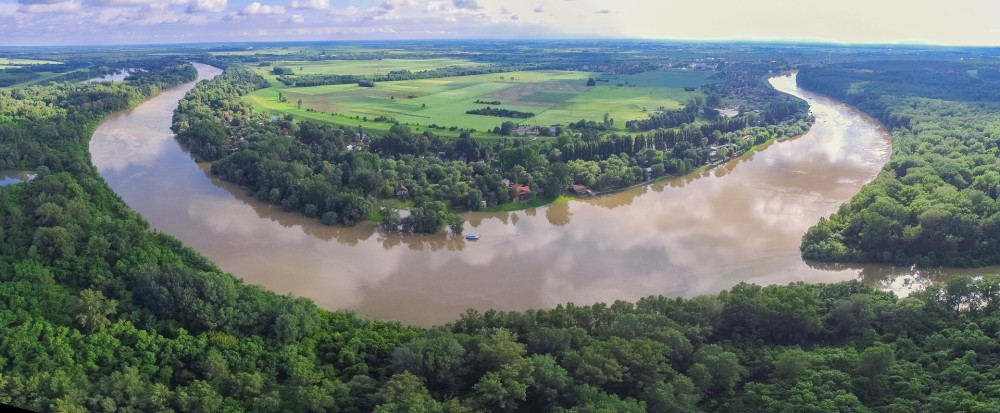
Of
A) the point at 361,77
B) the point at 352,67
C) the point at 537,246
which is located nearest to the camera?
the point at 537,246

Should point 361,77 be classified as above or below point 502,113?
above

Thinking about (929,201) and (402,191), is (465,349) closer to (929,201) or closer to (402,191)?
(402,191)

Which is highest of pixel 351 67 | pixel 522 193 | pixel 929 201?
pixel 351 67

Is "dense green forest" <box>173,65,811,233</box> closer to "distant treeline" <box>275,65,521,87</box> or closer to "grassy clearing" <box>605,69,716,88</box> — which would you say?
"distant treeline" <box>275,65,521,87</box>

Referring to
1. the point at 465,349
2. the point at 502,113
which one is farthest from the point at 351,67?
the point at 465,349

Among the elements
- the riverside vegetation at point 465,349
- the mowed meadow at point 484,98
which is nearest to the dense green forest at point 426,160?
the mowed meadow at point 484,98

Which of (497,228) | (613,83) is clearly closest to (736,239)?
(497,228)

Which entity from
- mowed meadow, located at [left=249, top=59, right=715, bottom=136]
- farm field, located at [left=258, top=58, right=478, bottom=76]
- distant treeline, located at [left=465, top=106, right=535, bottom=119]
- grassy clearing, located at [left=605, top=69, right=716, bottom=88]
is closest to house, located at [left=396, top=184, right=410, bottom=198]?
mowed meadow, located at [left=249, top=59, right=715, bottom=136]
